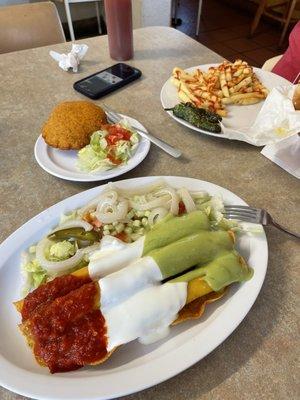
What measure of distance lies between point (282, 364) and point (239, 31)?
4.22m

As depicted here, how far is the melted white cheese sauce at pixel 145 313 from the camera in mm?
559

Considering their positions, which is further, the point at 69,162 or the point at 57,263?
the point at 69,162

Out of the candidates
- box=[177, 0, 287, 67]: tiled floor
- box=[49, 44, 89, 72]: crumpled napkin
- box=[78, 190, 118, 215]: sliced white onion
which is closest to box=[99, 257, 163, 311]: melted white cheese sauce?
box=[78, 190, 118, 215]: sliced white onion

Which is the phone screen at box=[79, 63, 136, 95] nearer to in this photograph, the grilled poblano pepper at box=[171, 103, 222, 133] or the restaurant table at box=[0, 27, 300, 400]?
the restaurant table at box=[0, 27, 300, 400]

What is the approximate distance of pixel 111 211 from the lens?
30.7 inches

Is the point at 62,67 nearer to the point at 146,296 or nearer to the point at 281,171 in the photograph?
the point at 281,171

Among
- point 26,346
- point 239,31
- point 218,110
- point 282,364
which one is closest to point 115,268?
point 26,346

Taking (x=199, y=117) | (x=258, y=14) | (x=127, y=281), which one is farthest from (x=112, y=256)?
(x=258, y=14)

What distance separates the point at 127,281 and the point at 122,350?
0.42 ft

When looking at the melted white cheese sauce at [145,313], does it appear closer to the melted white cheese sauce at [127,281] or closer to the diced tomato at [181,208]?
the melted white cheese sauce at [127,281]

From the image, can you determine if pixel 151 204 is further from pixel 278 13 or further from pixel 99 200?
pixel 278 13

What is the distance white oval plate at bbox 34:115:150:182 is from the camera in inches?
36.4

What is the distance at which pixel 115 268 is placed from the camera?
0.64 metres

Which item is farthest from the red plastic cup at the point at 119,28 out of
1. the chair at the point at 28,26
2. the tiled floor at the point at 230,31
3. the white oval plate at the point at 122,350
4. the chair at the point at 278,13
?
the chair at the point at 278,13
